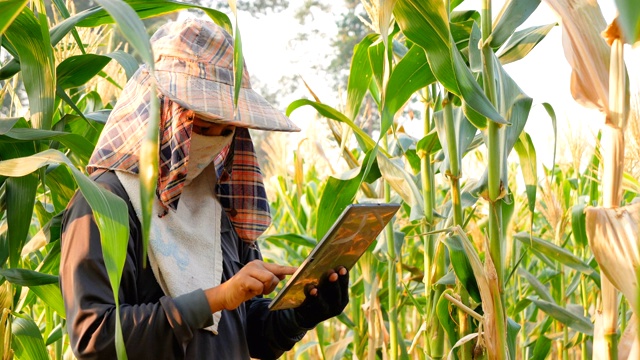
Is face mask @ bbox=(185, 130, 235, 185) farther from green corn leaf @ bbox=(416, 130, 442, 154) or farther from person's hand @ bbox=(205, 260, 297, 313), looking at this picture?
green corn leaf @ bbox=(416, 130, 442, 154)

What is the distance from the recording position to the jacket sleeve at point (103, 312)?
65.9 inches

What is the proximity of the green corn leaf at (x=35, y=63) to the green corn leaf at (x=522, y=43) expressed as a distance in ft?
3.92

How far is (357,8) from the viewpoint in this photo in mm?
23625

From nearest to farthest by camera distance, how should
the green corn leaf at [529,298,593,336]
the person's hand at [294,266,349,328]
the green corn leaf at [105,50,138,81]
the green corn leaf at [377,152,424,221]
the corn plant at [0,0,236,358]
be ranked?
the corn plant at [0,0,236,358], the person's hand at [294,266,349,328], the green corn leaf at [105,50,138,81], the green corn leaf at [377,152,424,221], the green corn leaf at [529,298,593,336]

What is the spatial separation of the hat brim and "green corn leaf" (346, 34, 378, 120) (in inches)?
22.7

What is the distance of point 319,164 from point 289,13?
18784mm

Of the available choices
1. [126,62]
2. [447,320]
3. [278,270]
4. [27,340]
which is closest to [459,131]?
[447,320]

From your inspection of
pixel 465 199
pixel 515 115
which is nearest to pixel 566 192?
pixel 465 199

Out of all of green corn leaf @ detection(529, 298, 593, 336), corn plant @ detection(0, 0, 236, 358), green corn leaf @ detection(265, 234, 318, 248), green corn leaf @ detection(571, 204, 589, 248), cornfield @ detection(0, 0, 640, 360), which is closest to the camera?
corn plant @ detection(0, 0, 236, 358)

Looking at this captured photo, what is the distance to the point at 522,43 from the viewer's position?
7.43 ft

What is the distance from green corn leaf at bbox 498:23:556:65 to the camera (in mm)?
2209

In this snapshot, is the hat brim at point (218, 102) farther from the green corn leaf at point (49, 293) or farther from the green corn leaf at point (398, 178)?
the green corn leaf at point (49, 293)

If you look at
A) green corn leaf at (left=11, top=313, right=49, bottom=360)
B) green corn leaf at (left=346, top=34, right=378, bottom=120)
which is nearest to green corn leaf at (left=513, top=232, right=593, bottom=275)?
green corn leaf at (left=346, top=34, right=378, bottom=120)

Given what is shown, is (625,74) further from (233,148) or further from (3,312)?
(3,312)
